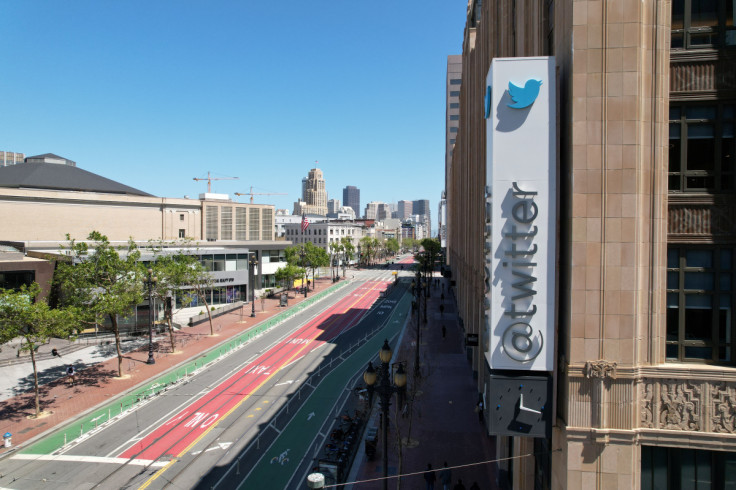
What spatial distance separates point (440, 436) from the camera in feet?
74.6

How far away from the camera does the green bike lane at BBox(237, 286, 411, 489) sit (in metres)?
19.4

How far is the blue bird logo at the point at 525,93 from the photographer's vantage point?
37.8ft

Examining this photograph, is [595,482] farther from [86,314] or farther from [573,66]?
[86,314]

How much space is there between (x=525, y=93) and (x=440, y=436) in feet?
59.3

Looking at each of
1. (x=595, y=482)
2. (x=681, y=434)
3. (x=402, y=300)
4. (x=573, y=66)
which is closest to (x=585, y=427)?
(x=595, y=482)

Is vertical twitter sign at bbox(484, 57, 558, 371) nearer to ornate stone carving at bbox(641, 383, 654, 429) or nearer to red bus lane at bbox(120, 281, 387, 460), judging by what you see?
ornate stone carving at bbox(641, 383, 654, 429)

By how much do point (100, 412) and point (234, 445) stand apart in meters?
10.5

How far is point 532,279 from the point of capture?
11469 mm

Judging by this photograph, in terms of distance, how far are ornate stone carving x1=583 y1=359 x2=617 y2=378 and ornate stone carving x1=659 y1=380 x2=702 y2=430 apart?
1.46m

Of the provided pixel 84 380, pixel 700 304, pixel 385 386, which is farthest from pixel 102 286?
pixel 700 304

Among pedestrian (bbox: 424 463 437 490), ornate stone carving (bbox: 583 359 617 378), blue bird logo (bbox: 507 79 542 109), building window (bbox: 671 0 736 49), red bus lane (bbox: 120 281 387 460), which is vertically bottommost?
red bus lane (bbox: 120 281 387 460)

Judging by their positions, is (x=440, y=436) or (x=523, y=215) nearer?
(x=523, y=215)

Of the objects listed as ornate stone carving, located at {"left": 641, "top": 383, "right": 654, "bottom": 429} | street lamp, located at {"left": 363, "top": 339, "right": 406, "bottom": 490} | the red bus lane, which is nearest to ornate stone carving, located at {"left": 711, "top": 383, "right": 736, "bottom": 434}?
ornate stone carving, located at {"left": 641, "top": 383, "right": 654, "bottom": 429}

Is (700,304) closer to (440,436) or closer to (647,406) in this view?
(647,406)
